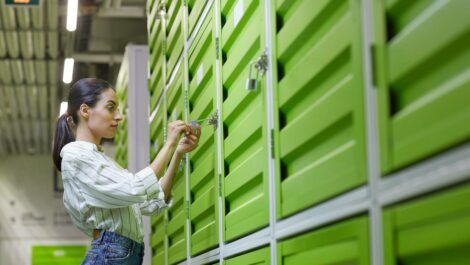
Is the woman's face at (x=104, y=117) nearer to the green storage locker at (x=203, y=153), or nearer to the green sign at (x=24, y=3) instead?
the green storage locker at (x=203, y=153)

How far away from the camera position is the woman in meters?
4.04

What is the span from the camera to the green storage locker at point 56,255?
18.3m

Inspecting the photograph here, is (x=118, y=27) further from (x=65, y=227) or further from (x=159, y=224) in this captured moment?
(x=159, y=224)

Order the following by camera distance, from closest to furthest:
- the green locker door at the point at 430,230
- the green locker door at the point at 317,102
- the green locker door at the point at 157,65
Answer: the green locker door at the point at 430,230, the green locker door at the point at 317,102, the green locker door at the point at 157,65

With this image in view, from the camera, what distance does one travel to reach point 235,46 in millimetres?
3895

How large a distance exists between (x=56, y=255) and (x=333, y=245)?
16.7m

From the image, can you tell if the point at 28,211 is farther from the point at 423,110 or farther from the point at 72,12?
the point at 423,110

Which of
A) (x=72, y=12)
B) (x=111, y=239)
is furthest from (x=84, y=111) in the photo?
(x=72, y=12)

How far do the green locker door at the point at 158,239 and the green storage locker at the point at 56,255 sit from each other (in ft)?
38.2

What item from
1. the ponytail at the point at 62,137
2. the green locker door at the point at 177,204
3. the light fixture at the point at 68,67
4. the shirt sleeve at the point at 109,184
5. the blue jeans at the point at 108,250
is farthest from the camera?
the light fixture at the point at 68,67

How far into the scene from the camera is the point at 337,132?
2545mm

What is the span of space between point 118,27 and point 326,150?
12.6m

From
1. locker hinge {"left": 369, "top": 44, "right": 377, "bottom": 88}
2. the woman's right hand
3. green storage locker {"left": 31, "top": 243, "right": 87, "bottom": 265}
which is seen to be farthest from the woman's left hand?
green storage locker {"left": 31, "top": 243, "right": 87, "bottom": 265}

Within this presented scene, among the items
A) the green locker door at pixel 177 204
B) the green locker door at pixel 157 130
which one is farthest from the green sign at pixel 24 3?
the green locker door at pixel 177 204
